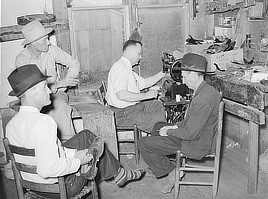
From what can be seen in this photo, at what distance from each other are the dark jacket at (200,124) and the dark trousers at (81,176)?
614mm

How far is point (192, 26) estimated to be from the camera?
5777 millimetres

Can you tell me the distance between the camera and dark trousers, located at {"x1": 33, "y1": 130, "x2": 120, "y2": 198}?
296cm

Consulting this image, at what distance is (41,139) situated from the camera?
2.55 meters

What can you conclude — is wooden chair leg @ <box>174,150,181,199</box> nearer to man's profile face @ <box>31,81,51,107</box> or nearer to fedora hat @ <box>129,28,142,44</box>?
man's profile face @ <box>31,81,51,107</box>

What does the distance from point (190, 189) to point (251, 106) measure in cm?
104

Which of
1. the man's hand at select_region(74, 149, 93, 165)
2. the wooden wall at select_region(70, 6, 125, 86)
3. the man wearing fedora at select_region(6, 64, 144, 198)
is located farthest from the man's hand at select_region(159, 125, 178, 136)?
the wooden wall at select_region(70, 6, 125, 86)

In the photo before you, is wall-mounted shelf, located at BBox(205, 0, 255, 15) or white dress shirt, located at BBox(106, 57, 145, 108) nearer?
white dress shirt, located at BBox(106, 57, 145, 108)

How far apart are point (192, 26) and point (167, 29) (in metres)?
0.38

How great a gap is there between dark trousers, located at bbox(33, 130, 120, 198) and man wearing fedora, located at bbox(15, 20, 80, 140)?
1044 mm

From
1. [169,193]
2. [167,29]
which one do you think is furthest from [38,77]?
[167,29]

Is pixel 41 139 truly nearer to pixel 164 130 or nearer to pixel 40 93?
pixel 40 93

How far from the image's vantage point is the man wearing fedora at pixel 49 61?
4500 mm

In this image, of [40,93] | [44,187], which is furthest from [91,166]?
[40,93]

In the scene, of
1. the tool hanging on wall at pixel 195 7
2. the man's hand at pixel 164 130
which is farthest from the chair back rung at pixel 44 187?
the tool hanging on wall at pixel 195 7
